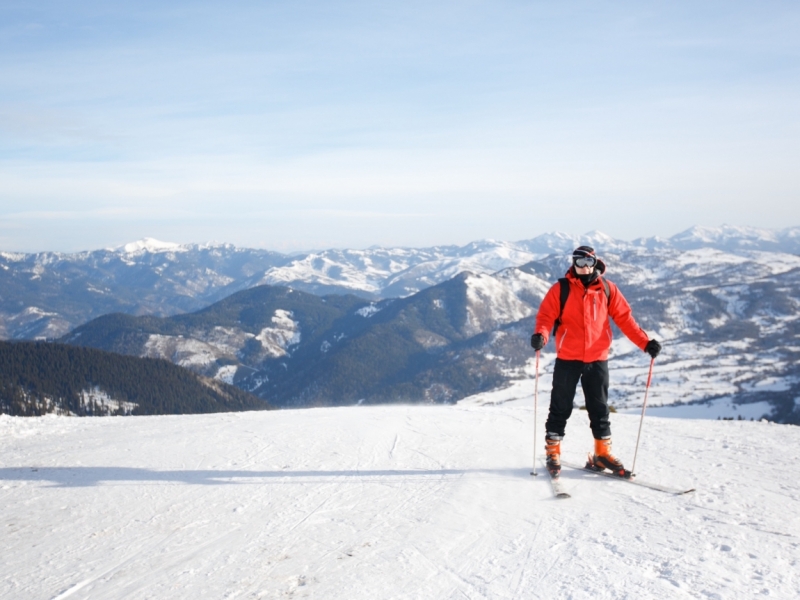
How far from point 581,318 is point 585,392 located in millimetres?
1267

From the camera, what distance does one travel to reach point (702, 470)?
891 centimetres

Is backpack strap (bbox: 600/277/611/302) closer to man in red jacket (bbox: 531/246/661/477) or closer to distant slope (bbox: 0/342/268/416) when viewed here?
man in red jacket (bbox: 531/246/661/477)

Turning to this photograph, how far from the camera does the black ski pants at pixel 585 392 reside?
28.2 feet

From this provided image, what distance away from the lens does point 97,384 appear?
485 feet

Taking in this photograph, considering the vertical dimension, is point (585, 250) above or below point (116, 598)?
above

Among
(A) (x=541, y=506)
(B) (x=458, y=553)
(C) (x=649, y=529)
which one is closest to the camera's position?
(B) (x=458, y=553)

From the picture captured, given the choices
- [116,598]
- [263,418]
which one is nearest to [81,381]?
[263,418]

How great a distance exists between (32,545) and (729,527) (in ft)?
28.5

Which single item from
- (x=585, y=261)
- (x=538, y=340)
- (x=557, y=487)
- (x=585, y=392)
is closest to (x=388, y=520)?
(x=557, y=487)

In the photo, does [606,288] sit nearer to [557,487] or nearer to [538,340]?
[538,340]

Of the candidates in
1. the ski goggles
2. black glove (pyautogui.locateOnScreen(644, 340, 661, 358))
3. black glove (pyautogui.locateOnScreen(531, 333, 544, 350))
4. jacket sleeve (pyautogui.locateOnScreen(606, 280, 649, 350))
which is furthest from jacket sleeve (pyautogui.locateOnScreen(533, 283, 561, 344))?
black glove (pyautogui.locateOnScreen(644, 340, 661, 358))

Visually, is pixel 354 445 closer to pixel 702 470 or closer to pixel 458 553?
pixel 458 553

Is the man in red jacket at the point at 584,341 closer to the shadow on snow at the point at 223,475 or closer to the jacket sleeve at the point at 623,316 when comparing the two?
the jacket sleeve at the point at 623,316

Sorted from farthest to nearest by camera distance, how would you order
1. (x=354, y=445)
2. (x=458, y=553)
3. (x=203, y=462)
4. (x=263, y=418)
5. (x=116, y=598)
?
(x=263, y=418)
(x=354, y=445)
(x=203, y=462)
(x=458, y=553)
(x=116, y=598)
